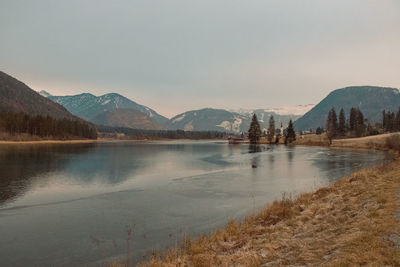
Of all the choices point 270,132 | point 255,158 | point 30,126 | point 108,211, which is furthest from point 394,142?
point 30,126

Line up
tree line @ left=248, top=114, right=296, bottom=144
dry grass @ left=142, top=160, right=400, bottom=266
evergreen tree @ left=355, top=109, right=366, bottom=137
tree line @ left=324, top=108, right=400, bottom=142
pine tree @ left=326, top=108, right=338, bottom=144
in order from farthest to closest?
tree line @ left=248, top=114, right=296, bottom=144
pine tree @ left=326, top=108, right=338, bottom=144
tree line @ left=324, top=108, right=400, bottom=142
evergreen tree @ left=355, top=109, right=366, bottom=137
dry grass @ left=142, top=160, right=400, bottom=266

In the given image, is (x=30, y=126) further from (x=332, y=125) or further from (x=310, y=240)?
(x=310, y=240)

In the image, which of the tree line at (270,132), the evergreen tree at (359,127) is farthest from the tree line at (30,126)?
the evergreen tree at (359,127)

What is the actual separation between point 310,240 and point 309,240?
0.05 m

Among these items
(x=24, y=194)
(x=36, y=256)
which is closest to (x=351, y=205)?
(x=36, y=256)

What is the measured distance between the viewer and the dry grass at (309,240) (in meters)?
9.12

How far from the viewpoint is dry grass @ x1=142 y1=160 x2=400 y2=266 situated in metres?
9.12

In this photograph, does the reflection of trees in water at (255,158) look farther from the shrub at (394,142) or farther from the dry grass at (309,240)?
the shrub at (394,142)

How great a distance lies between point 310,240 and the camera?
11.6 m

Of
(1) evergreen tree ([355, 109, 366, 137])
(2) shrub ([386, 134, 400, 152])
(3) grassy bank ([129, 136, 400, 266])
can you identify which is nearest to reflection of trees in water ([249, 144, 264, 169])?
(3) grassy bank ([129, 136, 400, 266])

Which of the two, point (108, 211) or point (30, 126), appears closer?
point (108, 211)

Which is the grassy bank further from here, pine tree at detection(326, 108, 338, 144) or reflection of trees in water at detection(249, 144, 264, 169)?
pine tree at detection(326, 108, 338, 144)

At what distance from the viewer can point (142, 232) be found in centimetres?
1656

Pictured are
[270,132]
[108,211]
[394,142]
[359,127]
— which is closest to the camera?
[108,211]
